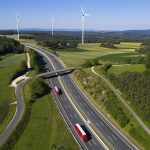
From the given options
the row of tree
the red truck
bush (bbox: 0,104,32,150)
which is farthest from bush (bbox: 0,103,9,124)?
the row of tree

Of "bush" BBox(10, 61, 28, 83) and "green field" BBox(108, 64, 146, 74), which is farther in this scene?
"green field" BBox(108, 64, 146, 74)

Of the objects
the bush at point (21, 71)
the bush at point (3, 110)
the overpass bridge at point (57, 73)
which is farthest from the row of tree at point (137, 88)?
the bush at point (21, 71)

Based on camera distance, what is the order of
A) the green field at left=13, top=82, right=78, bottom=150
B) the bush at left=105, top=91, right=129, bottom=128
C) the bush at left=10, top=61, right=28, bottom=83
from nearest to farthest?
the green field at left=13, top=82, right=78, bottom=150 → the bush at left=105, top=91, right=129, bottom=128 → the bush at left=10, top=61, right=28, bottom=83

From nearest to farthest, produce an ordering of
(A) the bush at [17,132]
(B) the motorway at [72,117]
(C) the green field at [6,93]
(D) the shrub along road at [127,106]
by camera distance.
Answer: (A) the bush at [17,132] → (B) the motorway at [72,117] → (D) the shrub along road at [127,106] → (C) the green field at [6,93]

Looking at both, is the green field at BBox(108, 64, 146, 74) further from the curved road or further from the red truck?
the red truck

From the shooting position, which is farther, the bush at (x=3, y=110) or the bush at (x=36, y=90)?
the bush at (x=36, y=90)

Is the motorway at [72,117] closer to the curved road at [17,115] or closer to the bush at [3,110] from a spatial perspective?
the curved road at [17,115]

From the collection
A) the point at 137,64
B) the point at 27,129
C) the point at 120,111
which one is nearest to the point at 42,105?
the point at 27,129

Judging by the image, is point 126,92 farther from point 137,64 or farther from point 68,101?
point 137,64
